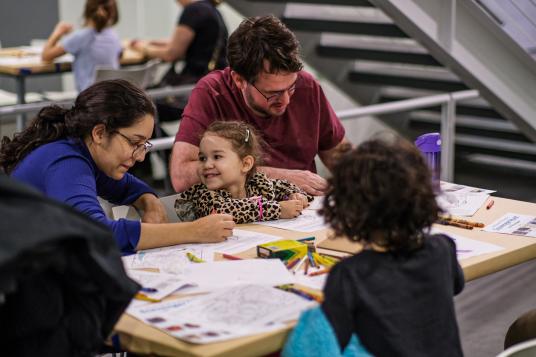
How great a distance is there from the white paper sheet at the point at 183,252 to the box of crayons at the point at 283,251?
90 millimetres

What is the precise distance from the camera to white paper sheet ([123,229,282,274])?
84.5 inches

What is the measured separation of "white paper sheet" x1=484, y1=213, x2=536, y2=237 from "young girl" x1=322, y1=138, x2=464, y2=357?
0.71 meters

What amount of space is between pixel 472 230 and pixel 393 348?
828 millimetres

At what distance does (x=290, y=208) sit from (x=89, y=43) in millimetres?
3319

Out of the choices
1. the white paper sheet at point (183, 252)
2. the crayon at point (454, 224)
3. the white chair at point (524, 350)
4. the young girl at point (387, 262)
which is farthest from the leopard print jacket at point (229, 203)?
the white chair at point (524, 350)

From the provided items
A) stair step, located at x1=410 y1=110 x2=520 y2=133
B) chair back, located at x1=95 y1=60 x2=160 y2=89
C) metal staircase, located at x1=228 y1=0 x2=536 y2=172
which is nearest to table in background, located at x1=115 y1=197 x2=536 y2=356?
metal staircase, located at x1=228 y1=0 x2=536 y2=172

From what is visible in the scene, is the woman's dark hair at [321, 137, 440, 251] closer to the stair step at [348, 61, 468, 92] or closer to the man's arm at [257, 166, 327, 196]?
the man's arm at [257, 166, 327, 196]

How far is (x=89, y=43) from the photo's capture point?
5559 mm

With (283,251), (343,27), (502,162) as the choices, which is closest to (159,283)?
(283,251)

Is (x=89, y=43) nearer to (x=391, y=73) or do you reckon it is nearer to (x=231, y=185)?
(x=391, y=73)

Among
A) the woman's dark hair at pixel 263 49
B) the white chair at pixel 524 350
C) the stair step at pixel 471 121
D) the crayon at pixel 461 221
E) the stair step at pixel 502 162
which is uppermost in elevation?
the woman's dark hair at pixel 263 49

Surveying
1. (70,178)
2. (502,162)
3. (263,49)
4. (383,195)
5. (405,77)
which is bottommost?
(502,162)

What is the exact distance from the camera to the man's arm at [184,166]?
280cm

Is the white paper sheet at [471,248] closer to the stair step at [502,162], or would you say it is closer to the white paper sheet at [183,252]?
the white paper sheet at [183,252]
